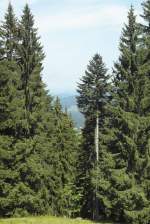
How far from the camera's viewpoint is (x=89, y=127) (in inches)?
1890

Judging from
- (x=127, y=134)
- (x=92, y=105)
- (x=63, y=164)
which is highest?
(x=92, y=105)

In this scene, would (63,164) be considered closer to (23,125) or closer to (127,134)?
(23,125)

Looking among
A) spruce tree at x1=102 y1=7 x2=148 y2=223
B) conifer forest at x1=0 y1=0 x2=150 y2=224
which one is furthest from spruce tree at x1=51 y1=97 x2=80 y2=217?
spruce tree at x1=102 y1=7 x2=148 y2=223

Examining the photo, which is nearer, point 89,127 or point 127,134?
point 127,134

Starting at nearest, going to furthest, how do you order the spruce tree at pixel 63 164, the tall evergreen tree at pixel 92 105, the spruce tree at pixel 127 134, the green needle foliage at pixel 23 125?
the spruce tree at pixel 127 134, the green needle foliage at pixel 23 125, the tall evergreen tree at pixel 92 105, the spruce tree at pixel 63 164

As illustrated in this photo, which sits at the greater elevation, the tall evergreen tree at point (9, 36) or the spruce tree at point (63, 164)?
the tall evergreen tree at point (9, 36)

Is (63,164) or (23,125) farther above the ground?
(23,125)

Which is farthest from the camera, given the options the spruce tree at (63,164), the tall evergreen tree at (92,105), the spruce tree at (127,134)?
the spruce tree at (63,164)

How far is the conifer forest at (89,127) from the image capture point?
3797cm

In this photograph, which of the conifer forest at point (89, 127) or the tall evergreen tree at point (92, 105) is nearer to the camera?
the conifer forest at point (89, 127)

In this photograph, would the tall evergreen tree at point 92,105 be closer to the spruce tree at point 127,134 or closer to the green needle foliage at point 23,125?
the green needle foliage at point 23,125

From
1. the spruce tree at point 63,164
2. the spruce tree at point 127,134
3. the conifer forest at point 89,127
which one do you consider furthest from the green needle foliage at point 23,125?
the spruce tree at point 127,134

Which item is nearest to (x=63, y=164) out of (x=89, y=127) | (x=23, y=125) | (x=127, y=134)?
(x=89, y=127)

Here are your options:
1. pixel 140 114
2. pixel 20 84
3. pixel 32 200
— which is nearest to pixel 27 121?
pixel 20 84
